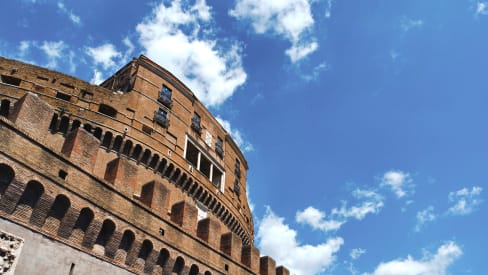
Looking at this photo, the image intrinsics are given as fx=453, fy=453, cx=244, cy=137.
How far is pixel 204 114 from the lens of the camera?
35.6m

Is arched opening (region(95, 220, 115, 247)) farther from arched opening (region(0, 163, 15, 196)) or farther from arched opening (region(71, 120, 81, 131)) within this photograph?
arched opening (region(71, 120, 81, 131))

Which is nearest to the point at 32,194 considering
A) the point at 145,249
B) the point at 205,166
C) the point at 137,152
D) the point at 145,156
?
the point at 145,249

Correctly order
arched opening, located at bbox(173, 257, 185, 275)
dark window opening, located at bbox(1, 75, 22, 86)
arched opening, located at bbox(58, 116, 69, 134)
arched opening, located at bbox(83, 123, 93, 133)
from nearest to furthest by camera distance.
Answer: arched opening, located at bbox(173, 257, 185, 275), arched opening, located at bbox(58, 116, 69, 134), arched opening, located at bbox(83, 123, 93, 133), dark window opening, located at bbox(1, 75, 22, 86)

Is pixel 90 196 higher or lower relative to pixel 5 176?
higher

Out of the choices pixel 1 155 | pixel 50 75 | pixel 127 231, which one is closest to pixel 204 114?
pixel 50 75

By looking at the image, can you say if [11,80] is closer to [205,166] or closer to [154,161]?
[154,161]

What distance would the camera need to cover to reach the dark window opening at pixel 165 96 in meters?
31.3

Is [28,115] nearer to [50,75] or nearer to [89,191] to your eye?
[89,191]

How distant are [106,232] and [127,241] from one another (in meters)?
0.78

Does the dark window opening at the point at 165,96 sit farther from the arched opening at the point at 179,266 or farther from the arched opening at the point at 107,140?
the arched opening at the point at 179,266

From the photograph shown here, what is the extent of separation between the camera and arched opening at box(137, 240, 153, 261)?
13.5 meters

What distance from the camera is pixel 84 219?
12125 mm

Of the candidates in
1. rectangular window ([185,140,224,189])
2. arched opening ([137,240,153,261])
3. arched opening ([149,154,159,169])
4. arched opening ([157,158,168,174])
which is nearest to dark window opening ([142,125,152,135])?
arched opening ([149,154,159,169])

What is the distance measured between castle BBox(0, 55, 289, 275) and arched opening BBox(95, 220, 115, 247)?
0.03 metres
